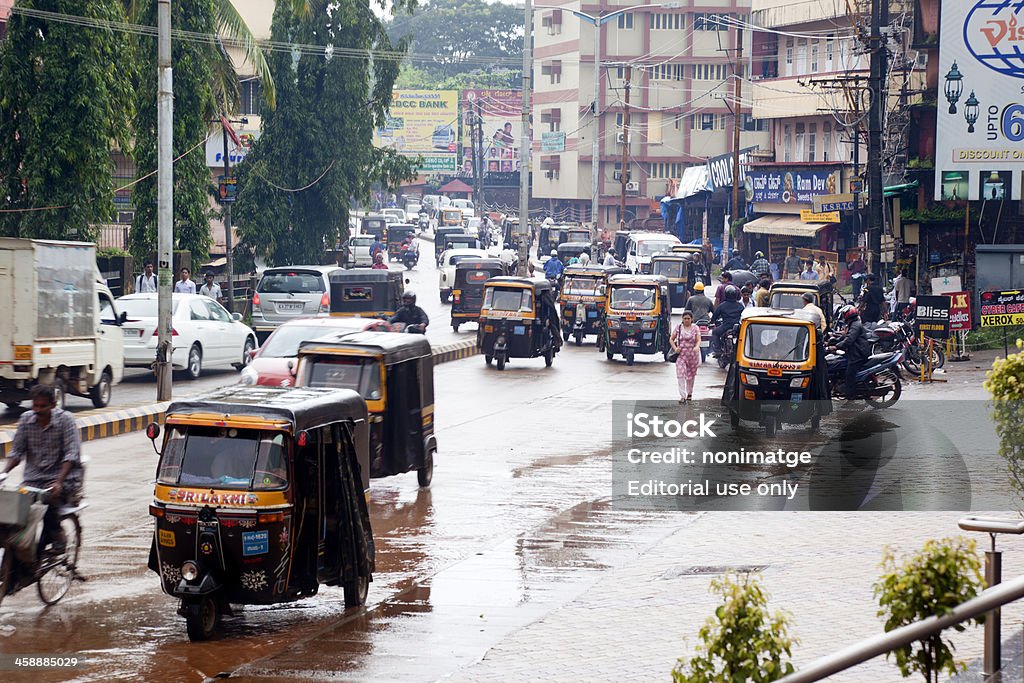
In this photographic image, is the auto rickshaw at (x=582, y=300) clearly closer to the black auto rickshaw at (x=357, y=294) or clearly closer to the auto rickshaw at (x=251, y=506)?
the black auto rickshaw at (x=357, y=294)

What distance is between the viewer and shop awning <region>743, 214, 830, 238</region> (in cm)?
5766

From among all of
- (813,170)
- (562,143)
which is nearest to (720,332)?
(813,170)

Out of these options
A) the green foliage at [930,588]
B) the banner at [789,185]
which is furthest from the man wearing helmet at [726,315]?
the banner at [789,185]

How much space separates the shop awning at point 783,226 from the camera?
5766 cm

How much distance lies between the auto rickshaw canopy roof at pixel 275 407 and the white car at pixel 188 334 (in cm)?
1397

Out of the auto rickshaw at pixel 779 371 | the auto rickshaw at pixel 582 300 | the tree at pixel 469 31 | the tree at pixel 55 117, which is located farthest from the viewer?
the tree at pixel 469 31

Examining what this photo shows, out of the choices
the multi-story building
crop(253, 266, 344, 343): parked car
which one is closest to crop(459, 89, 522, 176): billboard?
the multi-story building

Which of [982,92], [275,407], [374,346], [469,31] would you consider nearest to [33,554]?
[275,407]

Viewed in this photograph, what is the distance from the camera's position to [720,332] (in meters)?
31.3

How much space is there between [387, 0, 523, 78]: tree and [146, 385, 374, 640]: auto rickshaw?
12900 cm

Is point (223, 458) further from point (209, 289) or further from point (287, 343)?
point (209, 289)

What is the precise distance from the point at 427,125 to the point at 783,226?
5255cm

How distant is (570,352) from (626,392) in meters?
8.22

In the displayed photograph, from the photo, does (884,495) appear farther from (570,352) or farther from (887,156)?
(887,156)
